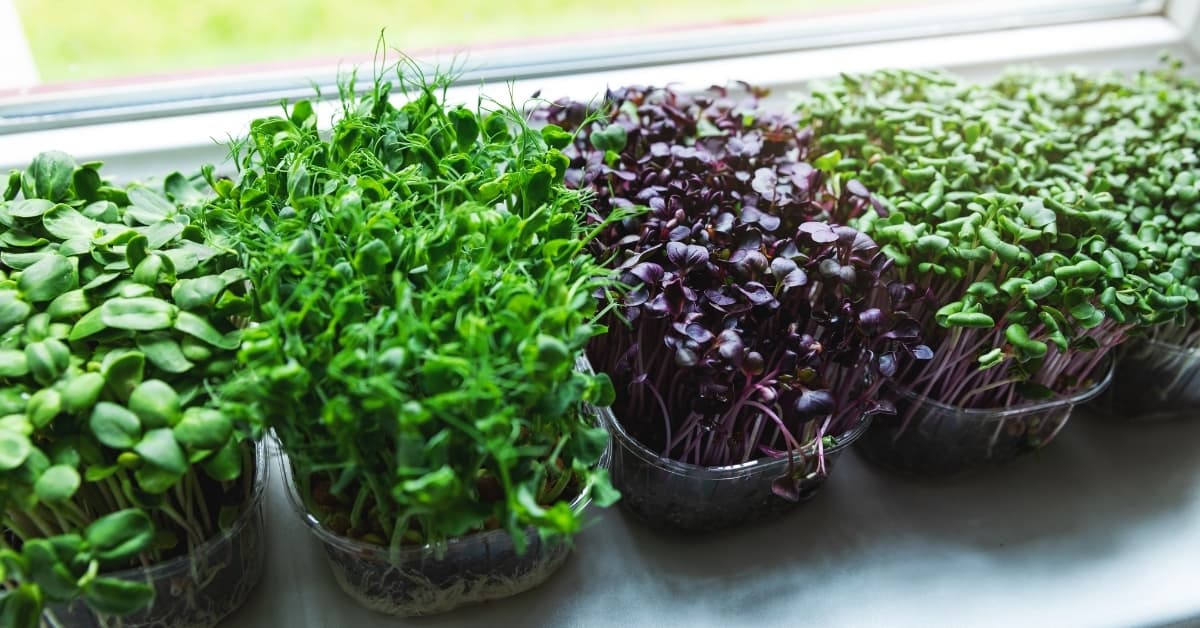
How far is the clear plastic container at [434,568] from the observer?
32.6 inches

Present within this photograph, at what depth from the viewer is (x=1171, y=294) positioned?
1.01 meters

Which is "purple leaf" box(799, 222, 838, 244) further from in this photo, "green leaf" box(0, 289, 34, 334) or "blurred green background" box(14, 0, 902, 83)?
"green leaf" box(0, 289, 34, 334)

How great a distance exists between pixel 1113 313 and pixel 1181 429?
44cm

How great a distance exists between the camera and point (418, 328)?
27.7 inches

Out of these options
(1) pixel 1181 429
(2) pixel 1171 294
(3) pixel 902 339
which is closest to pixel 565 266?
(3) pixel 902 339

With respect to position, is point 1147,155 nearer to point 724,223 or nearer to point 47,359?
point 724,223

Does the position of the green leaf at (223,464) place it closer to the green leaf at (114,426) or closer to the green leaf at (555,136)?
the green leaf at (114,426)

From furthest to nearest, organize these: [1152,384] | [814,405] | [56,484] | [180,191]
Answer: [1152,384] → [180,191] → [814,405] → [56,484]

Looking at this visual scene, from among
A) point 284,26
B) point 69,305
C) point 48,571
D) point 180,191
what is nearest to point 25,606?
point 48,571

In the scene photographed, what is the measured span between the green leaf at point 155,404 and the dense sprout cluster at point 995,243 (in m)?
0.75

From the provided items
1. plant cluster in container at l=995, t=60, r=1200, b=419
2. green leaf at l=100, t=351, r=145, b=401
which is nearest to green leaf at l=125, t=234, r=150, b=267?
green leaf at l=100, t=351, r=145, b=401

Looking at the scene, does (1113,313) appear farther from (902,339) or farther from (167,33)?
(167,33)

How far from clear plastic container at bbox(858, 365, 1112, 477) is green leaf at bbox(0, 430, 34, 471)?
886 mm

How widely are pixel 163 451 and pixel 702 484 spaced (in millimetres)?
546
